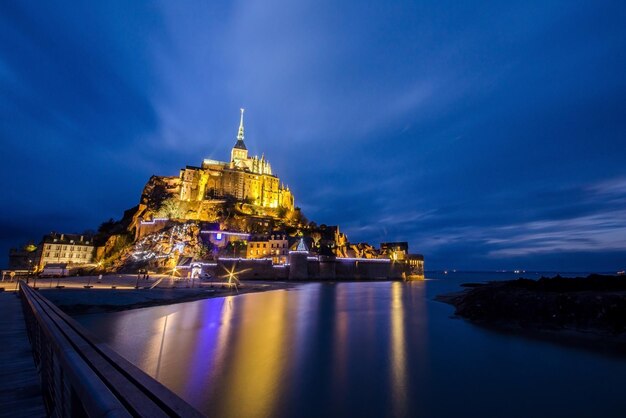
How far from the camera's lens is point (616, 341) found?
44.8ft

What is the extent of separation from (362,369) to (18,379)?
928 centimetres

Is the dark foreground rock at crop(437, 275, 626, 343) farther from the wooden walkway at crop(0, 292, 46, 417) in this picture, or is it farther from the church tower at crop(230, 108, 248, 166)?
the church tower at crop(230, 108, 248, 166)

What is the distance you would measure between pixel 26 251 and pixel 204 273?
135 feet

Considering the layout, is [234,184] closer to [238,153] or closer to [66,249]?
[238,153]

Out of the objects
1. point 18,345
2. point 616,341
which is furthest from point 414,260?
point 18,345

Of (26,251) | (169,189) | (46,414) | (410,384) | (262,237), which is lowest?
(410,384)

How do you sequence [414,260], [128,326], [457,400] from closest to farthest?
1. [457,400]
2. [128,326]
3. [414,260]

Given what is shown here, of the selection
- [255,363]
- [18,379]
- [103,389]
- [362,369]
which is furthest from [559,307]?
[18,379]

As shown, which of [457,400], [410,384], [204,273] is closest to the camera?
[457,400]

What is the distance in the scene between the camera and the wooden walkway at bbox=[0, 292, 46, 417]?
12.1 ft

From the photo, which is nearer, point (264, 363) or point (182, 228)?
point (264, 363)

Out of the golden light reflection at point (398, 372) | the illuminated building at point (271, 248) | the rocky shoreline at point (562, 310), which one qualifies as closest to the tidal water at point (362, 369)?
the golden light reflection at point (398, 372)

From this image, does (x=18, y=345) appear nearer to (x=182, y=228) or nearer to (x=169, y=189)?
(x=182, y=228)

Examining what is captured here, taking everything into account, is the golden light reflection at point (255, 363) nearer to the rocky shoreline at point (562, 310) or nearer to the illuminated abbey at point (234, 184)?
the rocky shoreline at point (562, 310)
